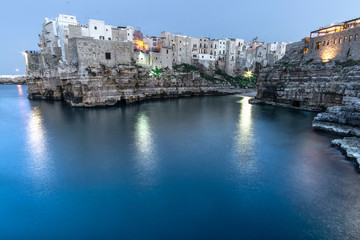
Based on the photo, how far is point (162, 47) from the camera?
39.5 meters

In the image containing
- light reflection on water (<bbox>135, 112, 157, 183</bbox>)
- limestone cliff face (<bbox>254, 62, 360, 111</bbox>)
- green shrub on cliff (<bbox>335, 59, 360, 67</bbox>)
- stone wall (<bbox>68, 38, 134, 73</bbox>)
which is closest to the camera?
light reflection on water (<bbox>135, 112, 157, 183</bbox>)

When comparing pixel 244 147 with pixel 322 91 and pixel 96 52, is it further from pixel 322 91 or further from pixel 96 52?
pixel 96 52

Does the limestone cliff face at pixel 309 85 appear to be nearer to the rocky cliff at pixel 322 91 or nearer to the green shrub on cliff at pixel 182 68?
the rocky cliff at pixel 322 91

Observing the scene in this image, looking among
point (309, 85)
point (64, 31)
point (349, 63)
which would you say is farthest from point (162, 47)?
point (349, 63)

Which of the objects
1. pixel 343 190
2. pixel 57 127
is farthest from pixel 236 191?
pixel 57 127

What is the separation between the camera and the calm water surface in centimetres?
680

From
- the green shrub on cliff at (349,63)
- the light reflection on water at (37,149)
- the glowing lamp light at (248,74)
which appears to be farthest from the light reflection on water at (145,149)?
the glowing lamp light at (248,74)

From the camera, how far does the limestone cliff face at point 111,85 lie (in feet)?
90.7

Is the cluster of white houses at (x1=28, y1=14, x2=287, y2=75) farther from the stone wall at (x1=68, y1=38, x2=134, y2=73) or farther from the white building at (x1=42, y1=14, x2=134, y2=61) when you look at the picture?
the stone wall at (x1=68, y1=38, x2=134, y2=73)

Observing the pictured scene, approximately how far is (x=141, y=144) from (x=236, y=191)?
7.94 metres

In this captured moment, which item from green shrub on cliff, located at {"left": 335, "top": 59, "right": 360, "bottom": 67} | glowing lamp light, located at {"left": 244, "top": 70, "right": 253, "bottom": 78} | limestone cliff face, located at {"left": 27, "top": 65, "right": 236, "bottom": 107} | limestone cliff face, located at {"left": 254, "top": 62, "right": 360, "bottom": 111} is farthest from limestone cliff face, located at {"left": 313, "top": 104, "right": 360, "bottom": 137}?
glowing lamp light, located at {"left": 244, "top": 70, "right": 253, "bottom": 78}

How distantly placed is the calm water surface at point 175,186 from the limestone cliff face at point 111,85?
463 inches

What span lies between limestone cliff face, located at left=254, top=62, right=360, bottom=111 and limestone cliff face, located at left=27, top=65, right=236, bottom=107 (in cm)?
1580

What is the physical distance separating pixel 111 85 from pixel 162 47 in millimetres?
15434
